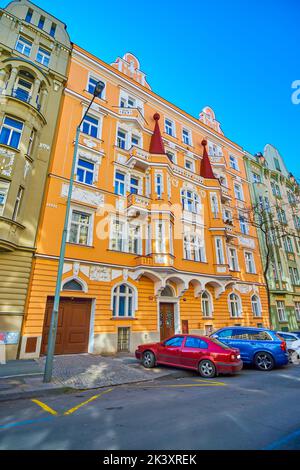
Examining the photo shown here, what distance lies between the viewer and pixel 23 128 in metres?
13.3

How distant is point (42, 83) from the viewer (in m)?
15.3

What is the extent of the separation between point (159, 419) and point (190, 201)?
18.0 meters

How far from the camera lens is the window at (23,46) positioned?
1594cm

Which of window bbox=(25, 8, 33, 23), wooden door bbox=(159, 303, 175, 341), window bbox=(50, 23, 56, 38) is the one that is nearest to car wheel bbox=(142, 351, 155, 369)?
wooden door bbox=(159, 303, 175, 341)

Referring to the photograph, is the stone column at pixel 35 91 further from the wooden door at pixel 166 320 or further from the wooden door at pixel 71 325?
the wooden door at pixel 166 320

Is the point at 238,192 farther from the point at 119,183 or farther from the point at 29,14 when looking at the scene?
the point at 29,14

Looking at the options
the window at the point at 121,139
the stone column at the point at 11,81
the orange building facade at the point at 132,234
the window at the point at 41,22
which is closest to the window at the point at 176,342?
the orange building facade at the point at 132,234

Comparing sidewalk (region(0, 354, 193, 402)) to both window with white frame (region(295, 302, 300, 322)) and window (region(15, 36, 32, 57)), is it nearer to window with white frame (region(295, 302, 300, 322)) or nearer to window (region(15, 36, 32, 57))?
window (region(15, 36, 32, 57))

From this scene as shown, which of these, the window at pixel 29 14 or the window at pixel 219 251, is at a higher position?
the window at pixel 29 14

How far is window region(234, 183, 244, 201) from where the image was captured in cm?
2714

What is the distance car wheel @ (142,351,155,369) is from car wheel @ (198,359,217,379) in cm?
217

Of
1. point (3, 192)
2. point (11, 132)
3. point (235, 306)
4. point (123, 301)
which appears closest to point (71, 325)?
point (123, 301)

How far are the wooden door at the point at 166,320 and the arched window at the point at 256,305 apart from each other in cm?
972
